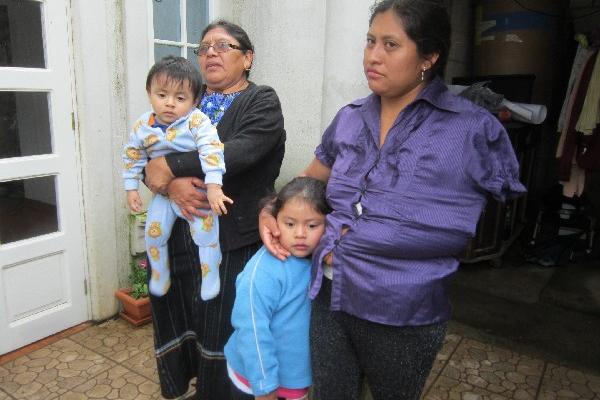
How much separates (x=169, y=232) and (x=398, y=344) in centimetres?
102

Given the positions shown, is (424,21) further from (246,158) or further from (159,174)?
(159,174)

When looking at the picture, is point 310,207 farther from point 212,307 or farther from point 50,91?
point 50,91

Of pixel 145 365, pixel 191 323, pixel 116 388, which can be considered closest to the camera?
pixel 191 323

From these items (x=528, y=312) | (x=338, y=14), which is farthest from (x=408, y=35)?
(x=528, y=312)

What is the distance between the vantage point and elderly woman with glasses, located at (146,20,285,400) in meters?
1.68

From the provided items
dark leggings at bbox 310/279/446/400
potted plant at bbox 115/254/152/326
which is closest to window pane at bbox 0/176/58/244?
potted plant at bbox 115/254/152/326

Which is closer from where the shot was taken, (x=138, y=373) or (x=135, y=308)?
(x=138, y=373)

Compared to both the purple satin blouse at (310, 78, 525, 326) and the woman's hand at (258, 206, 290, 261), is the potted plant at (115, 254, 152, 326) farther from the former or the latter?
the purple satin blouse at (310, 78, 525, 326)

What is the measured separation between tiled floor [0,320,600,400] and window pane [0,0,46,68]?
5.65 feet

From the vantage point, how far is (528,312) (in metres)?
3.64

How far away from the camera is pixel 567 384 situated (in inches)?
106

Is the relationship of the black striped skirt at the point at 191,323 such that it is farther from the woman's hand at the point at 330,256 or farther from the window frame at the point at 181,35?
the window frame at the point at 181,35

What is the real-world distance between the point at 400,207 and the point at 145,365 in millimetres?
2110

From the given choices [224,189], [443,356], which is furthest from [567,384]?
[224,189]
